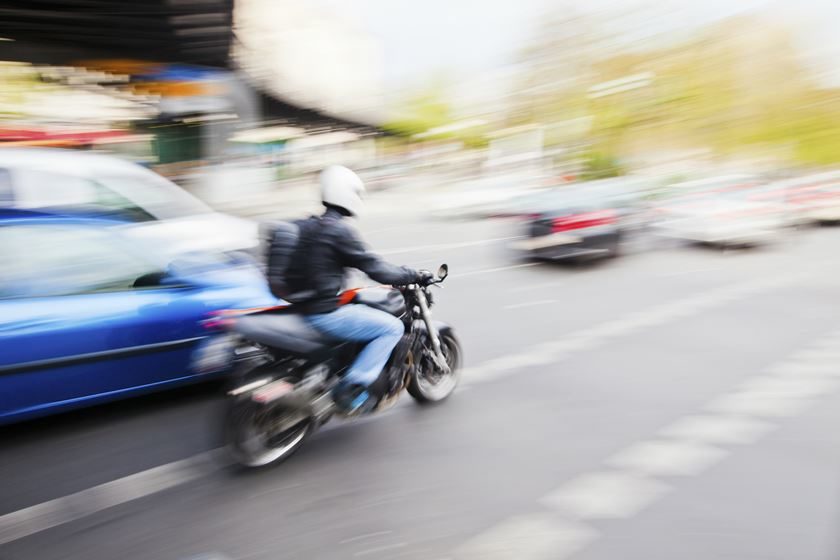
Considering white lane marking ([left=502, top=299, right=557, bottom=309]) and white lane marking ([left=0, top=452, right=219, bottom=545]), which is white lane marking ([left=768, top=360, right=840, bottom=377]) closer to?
white lane marking ([left=502, top=299, right=557, bottom=309])

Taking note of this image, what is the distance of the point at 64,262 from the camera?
445 centimetres

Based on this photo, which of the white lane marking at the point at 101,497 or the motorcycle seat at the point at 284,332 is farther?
the motorcycle seat at the point at 284,332

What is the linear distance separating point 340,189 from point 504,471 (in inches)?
70.3

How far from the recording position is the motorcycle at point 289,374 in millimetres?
3857

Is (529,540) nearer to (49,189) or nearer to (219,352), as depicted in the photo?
(219,352)

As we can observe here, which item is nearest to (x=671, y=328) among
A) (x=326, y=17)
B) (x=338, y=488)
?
(x=338, y=488)

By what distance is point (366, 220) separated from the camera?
20688mm

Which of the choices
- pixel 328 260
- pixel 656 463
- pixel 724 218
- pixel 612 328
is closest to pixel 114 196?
pixel 328 260

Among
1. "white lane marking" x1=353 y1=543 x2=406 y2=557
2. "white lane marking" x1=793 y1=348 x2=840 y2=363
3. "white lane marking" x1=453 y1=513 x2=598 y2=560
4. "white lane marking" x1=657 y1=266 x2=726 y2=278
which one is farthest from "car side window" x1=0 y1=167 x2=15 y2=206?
"white lane marking" x1=657 y1=266 x2=726 y2=278

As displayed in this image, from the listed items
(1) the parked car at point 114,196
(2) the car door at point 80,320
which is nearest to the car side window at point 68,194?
(1) the parked car at point 114,196

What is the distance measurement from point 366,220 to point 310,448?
54.4ft

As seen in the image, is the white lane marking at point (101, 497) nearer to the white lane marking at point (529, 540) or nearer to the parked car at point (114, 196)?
the white lane marking at point (529, 540)

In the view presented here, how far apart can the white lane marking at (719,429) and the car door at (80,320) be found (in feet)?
10.4

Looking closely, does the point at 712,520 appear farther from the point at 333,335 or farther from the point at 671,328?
the point at 671,328
